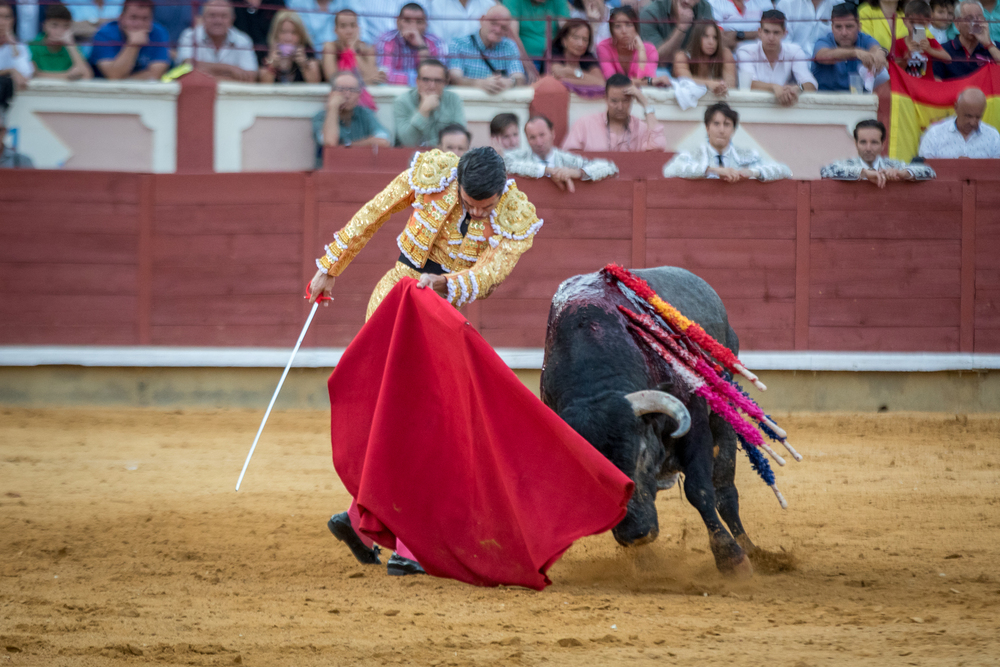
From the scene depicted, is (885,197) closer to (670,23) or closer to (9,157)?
(670,23)

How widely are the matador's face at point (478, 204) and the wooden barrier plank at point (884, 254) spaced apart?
13.0ft

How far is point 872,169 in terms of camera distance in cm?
611

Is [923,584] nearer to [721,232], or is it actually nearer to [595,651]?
[595,651]

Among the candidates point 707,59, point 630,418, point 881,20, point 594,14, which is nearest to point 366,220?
point 630,418

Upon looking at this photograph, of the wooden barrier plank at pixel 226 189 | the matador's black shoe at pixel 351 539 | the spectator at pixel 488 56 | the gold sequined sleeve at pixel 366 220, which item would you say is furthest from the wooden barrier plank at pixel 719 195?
the matador's black shoe at pixel 351 539

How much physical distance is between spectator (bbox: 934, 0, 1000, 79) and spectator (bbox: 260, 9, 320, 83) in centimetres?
409

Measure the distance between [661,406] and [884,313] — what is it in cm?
417

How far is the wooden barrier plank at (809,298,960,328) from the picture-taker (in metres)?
6.20

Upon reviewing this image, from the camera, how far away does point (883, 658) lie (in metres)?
1.90

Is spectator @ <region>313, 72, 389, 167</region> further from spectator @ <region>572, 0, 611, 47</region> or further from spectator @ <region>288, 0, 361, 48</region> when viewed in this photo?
spectator @ <region>572, 0, 611, 47</region>

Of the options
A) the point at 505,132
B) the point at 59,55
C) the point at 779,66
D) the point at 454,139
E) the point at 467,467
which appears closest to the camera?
the point at 467,467

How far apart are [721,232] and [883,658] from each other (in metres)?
4.47

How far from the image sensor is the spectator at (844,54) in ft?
21.4

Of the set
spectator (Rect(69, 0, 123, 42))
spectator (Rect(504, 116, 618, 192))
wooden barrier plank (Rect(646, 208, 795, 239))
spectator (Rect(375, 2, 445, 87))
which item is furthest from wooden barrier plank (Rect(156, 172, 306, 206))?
wooden barrier plank (Rect(646, 208, 795, 239))
